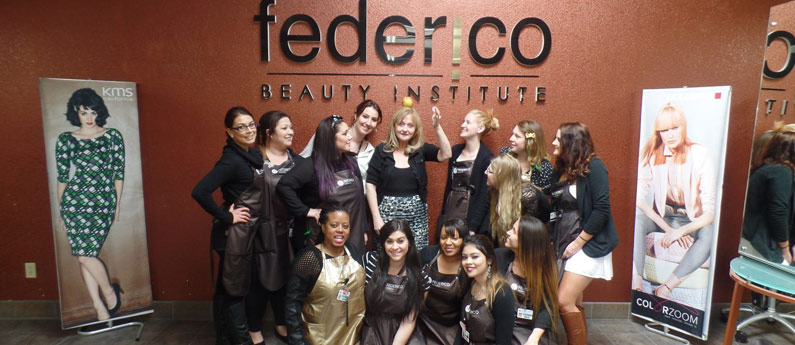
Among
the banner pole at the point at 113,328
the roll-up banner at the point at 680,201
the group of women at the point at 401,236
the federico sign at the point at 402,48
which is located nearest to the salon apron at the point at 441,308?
the group of women at the point at 401,236

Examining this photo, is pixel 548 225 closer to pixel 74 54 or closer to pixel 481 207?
pixel 481 207

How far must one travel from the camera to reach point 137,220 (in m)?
3.22

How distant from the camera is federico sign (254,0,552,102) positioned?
3.30 meters

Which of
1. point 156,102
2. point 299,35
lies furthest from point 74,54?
point 299,35

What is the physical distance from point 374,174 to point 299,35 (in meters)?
1.23

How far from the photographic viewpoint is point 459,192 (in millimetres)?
3127

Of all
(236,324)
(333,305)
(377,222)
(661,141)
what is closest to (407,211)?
(377,222)

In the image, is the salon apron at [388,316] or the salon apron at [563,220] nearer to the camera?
the salon apron at [388,316]

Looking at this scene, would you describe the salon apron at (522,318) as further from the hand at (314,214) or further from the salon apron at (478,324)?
the hand at (314,214)

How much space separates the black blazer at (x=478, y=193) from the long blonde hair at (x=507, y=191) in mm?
153

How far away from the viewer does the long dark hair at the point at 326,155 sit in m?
2.89

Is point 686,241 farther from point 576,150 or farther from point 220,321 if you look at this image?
point 220,321

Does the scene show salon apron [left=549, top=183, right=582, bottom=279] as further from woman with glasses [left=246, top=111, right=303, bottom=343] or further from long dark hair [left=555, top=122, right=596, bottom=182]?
woman with glasses [left=246, top=111, right=303, bottom=343]

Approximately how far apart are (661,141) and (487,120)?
1.25m
